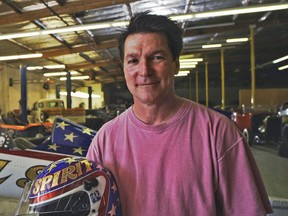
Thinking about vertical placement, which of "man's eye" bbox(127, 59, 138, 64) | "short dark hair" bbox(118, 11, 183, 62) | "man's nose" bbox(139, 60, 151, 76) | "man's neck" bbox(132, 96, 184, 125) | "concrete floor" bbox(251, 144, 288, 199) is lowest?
"concrete floor" bbox(251, 144, 288, 199)

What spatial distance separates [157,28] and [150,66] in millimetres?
135

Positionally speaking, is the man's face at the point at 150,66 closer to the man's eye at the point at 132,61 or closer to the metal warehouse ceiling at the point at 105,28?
the man's eye at the point at 132,61

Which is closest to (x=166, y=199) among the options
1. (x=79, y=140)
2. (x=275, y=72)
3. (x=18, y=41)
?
(x=79, y=140)

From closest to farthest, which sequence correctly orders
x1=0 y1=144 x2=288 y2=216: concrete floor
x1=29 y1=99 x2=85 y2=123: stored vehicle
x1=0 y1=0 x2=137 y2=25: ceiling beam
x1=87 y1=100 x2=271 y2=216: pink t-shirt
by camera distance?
x1=87 y1=100 x2=271 y2=216: pink t-shirt → x1=0 y1=144 x2=288 y2=216: concrete floor → x1=0 y1=0 x2=137 y2=25: ceiling beam → x1=29 y1=99 x2=85 y2=123: stored vehicle

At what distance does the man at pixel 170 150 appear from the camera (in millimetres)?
1157

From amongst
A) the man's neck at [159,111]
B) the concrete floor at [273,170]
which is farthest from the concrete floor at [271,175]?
the man's neck at [159,111]

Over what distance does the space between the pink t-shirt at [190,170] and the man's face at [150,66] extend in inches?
4.3

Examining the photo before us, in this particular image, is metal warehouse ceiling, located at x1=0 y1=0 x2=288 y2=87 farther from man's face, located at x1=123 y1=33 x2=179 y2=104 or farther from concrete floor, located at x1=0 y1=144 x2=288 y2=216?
concrete floor, located at x1=0 y1=144 x2=288 y2=216

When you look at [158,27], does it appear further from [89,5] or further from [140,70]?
[89,5]

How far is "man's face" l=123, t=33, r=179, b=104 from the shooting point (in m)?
1.19

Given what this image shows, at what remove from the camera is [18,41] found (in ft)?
39.8

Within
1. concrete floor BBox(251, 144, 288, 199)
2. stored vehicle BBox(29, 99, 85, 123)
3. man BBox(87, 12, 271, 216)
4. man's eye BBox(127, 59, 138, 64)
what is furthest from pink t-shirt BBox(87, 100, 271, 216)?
stored vehicle BBox(29, 99, 85, 123)

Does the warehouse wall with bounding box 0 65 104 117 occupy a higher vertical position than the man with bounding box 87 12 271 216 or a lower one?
higher

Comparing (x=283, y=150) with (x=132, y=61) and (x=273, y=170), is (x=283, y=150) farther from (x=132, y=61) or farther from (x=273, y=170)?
(x=132, y=61)
